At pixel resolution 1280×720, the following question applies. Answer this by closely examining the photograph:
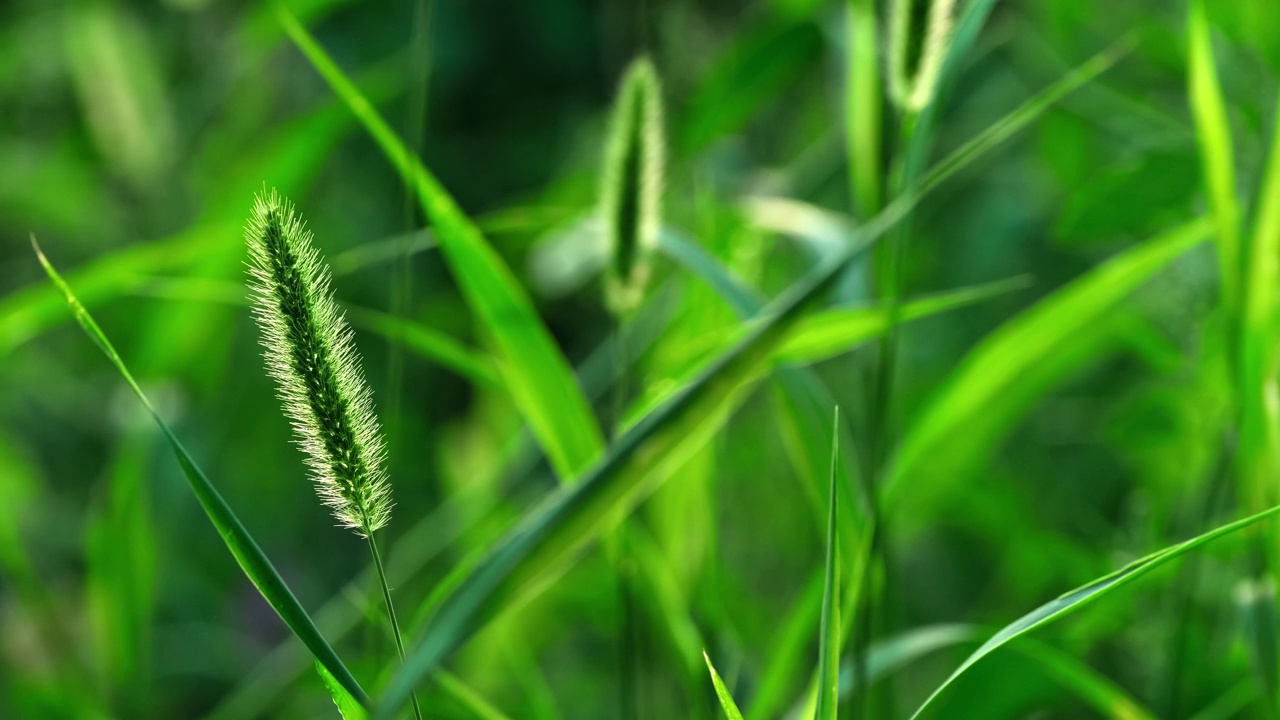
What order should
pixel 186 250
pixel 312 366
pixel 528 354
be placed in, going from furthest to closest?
pixel 186 250, pixel 528 354, pixel 312 366

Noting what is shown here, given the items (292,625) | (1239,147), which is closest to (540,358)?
(292,625)

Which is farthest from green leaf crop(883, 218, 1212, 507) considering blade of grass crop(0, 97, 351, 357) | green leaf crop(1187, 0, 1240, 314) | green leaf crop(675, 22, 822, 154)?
blade of grass crop(0, 97, 351, 357)

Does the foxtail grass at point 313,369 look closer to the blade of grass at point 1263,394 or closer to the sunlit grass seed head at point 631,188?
the sunlit grass seed head at point 631,188

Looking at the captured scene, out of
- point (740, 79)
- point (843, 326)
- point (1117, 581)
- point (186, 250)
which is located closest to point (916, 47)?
point (843, 326)

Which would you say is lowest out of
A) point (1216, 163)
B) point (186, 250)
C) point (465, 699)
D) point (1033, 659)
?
point (1033, 659)

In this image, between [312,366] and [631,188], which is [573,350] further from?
[312,366]

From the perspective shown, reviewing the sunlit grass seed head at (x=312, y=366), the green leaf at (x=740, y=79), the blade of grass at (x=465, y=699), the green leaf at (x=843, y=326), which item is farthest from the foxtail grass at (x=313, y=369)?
the green leaf at (x=740, y=79)
